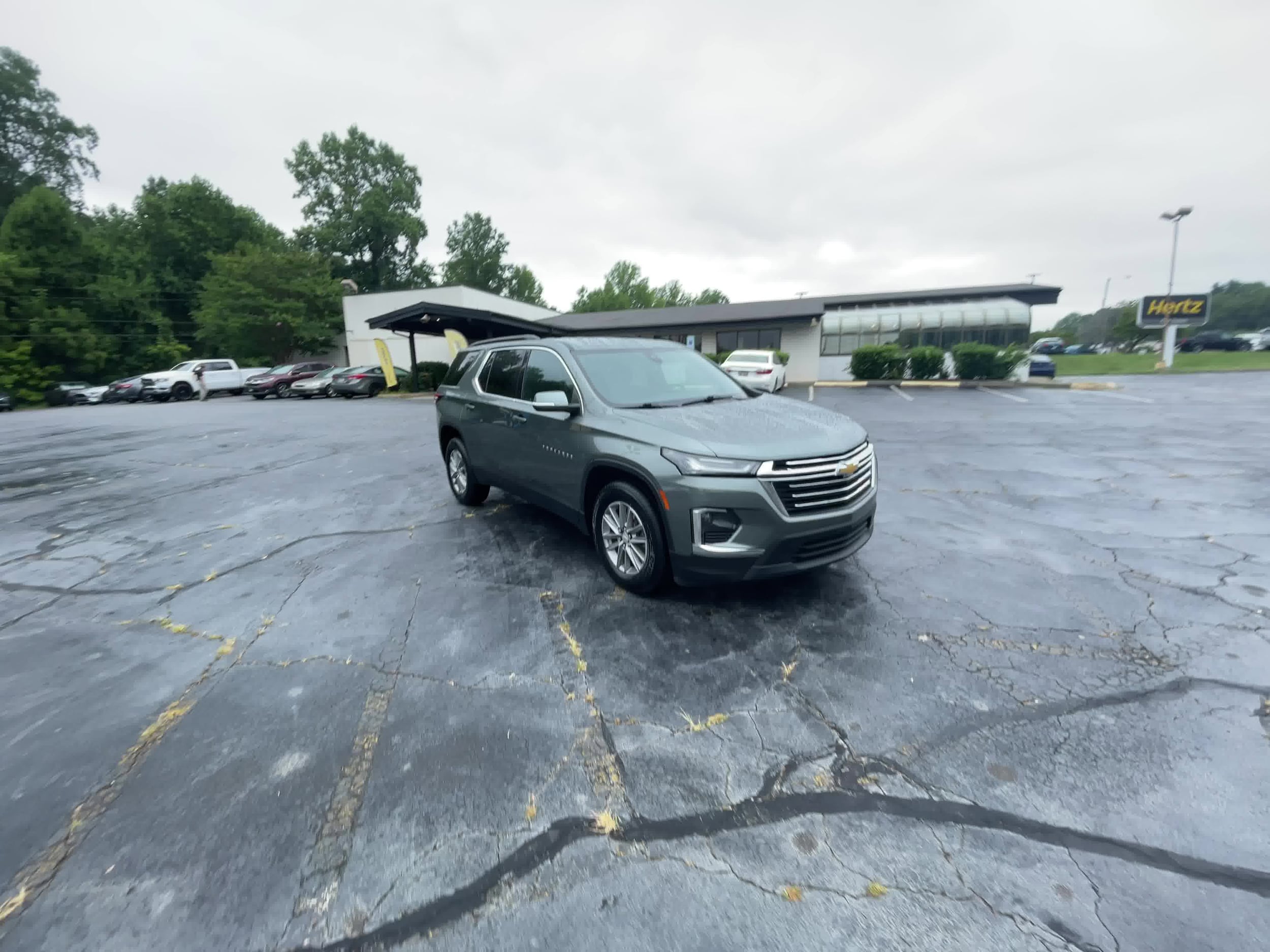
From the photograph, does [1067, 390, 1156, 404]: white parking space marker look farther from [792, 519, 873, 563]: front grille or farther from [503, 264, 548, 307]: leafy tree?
[503, 264, 548, 307]: leafy tree

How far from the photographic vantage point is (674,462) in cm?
369

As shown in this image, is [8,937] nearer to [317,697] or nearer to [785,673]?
[317,697]

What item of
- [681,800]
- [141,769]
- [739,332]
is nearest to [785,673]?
[681,800]

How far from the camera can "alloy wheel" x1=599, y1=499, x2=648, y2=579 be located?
4.04 m

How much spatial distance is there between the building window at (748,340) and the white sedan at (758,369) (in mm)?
9610

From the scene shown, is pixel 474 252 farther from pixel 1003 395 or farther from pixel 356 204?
pixel 1003 395

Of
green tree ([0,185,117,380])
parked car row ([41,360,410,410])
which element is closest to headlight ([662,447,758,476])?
parked car row ([41,360,410,410])

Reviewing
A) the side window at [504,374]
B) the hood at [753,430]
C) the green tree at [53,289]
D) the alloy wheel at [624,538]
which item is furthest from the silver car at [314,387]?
the hood at [753,430]

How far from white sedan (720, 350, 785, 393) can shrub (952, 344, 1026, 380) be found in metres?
7.79

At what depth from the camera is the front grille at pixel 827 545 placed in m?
3.65

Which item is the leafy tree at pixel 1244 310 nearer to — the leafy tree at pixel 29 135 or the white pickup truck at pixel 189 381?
the white pickup truck at pixel 189 381

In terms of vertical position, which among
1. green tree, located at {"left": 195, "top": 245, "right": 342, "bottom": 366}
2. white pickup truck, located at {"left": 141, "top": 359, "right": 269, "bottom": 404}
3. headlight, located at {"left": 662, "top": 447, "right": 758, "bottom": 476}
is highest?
green tree, located at {"left": 195, "top": 245, "right": 342, "bottom": 366}

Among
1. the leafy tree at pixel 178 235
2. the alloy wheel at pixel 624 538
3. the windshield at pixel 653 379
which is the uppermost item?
the leafy tree at pixel 178 235

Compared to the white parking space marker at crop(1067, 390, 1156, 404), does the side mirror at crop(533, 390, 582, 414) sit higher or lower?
higher
